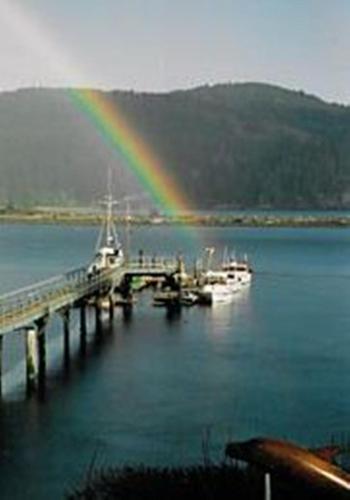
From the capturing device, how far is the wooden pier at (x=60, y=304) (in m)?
31.6

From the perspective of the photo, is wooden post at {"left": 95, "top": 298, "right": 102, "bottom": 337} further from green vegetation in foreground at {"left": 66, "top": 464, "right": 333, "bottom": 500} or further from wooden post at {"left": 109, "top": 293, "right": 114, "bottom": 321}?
green vegetation in foreground at {"left": 66, "top": 464, "right": 333, "bottom": 500}

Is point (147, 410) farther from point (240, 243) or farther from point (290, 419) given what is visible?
point (240, 243)

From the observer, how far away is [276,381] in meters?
33.7

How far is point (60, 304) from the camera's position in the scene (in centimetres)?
3725

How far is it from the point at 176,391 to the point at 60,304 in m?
7.17

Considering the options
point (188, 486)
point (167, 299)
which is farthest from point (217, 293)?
point (188, 486)

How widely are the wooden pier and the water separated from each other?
64 centimetres

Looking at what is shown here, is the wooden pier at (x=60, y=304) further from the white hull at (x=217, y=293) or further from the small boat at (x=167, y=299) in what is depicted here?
the white hull at (x=217, y=293)

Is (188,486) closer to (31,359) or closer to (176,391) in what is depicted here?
(176,391)

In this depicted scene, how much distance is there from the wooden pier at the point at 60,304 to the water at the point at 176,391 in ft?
2.10

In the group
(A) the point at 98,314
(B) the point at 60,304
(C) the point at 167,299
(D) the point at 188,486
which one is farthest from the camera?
(C) the point at 167,299

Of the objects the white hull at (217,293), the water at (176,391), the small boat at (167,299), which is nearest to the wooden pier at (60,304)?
the water at (176,391)

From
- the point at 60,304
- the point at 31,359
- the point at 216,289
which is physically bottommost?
the point at 216,289

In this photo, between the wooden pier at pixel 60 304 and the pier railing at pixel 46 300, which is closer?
the pier railing at pixel 46 300
